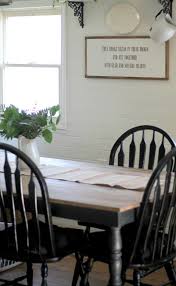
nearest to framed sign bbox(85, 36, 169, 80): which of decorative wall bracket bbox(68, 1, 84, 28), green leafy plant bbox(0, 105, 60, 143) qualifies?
decorative wall bracket bbox(68, 1, 84, 28)

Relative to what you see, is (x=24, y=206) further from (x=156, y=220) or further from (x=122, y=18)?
(x=122, y=18)

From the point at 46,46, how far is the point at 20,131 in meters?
1.98

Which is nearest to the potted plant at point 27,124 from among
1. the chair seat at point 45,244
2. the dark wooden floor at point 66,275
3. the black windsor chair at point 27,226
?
the black windsor chair at point 27,226

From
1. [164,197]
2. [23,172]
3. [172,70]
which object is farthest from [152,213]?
[172,70]

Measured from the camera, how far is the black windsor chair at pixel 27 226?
9.20 feet

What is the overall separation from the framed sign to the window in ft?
1.32

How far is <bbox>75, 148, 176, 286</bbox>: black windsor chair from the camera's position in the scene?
2.74 meters

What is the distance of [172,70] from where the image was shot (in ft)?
14.3

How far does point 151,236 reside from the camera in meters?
3.00

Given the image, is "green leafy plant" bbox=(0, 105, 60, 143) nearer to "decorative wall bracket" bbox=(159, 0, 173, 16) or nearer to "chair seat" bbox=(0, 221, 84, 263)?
"chair seat" bbox=(0, 221, 84, 263)

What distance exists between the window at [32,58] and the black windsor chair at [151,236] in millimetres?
2346

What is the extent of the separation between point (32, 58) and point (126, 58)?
1.09 meters

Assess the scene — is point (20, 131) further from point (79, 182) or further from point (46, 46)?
point (46, 46)

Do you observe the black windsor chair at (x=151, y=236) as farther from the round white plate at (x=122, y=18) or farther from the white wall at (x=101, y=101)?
the round white plate at (x=122, y=18)
